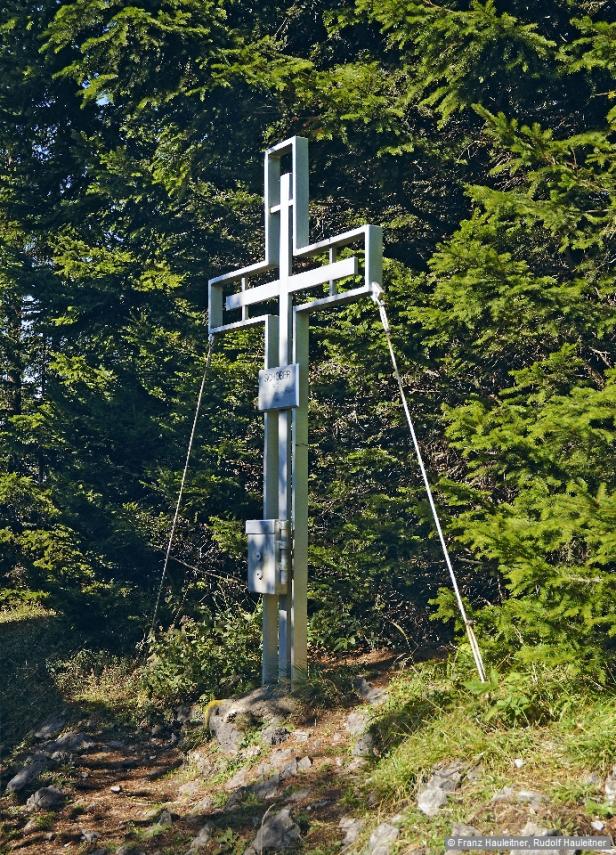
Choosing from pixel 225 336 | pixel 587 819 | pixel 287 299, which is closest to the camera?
pixel 587 819

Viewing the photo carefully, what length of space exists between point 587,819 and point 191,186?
8572 millimetres

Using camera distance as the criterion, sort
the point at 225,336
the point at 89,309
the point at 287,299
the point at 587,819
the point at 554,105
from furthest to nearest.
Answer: the point at 89,309 < the point at 225,336 < the point at 554,105 < the point at 287,299 < the point at 587,819

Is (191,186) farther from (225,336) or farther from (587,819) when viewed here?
(587,819)

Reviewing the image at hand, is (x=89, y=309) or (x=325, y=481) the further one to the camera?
(x=89, y=309)

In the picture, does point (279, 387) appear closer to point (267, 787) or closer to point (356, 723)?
point (356, 723)

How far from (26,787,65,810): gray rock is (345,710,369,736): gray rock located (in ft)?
7.60

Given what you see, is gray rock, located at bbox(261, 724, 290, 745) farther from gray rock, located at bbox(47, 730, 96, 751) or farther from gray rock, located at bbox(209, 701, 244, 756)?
gray rock, located at bbox(47, 730, 96, 751)

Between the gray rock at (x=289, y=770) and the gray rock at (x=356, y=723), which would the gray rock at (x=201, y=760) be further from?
the gray rock at (x=356, y=723)

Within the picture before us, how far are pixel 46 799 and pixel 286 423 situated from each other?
11.3 feet

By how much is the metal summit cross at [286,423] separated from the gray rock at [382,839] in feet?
8.19

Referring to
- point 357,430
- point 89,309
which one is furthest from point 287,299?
point 89,309

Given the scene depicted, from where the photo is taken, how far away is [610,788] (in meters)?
4.68

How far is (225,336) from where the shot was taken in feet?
35.8

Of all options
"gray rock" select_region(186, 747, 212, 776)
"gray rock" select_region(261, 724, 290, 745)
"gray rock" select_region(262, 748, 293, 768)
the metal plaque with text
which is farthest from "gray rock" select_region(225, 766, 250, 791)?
the metal plaque with text
